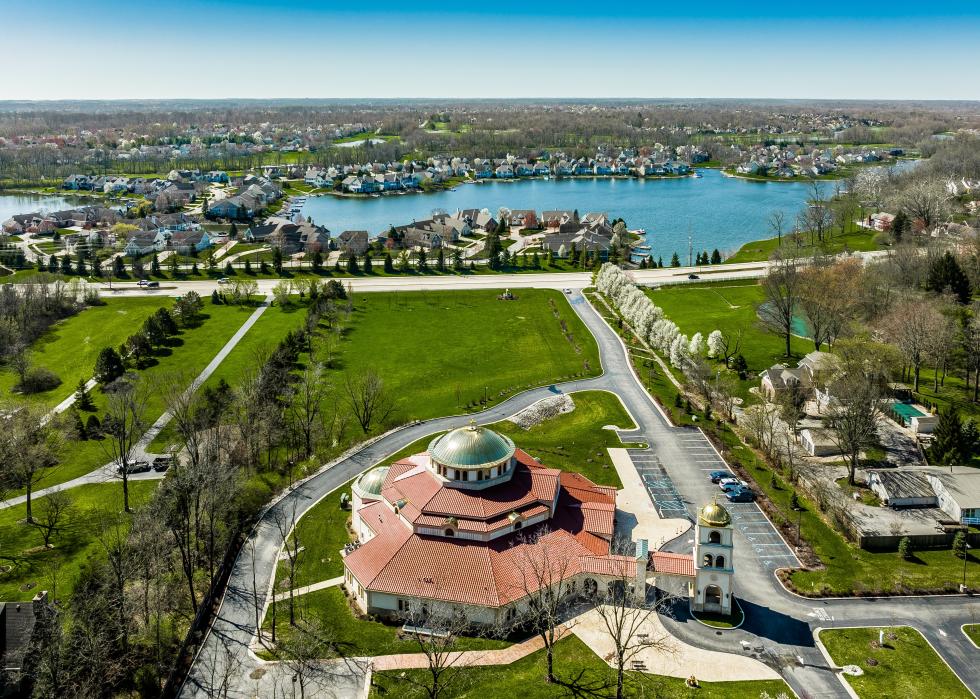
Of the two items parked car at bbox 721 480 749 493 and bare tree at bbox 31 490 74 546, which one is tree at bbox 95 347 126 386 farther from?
parked car at bbox 721 480 749 493

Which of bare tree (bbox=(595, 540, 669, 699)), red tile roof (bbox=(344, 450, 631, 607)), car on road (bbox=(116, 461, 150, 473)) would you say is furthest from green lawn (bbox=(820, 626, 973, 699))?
car on road (bbox=(116, 461, 150, 473))

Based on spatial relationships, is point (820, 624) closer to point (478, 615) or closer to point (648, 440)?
point (478, 615)

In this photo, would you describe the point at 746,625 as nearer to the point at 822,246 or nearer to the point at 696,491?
the point at 696,491

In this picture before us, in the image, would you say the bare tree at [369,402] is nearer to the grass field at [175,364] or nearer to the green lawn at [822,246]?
the grass field at [175,364]

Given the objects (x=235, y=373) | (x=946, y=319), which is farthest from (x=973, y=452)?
(x=235, y=373)

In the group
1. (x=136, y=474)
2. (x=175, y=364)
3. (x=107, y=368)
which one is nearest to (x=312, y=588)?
(x=136, y=474)

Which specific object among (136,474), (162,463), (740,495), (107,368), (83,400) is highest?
(107,368)
